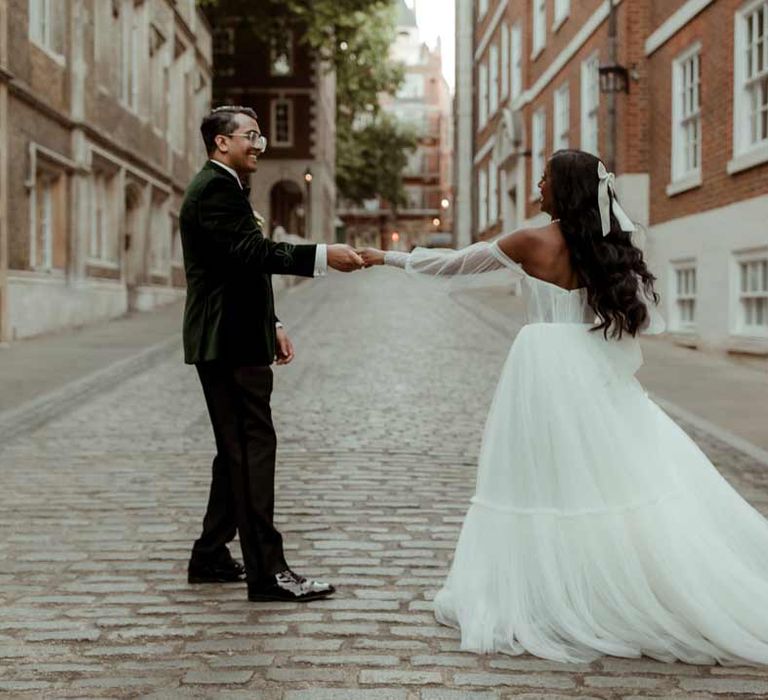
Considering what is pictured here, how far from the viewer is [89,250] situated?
1980cm

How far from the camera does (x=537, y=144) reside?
24.8 m

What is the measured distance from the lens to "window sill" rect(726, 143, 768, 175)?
12308 millimetres

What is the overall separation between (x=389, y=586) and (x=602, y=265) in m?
1.68

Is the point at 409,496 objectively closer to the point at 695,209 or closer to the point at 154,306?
the point at 695,209

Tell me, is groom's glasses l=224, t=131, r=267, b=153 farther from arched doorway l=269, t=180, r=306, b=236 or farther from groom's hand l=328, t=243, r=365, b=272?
arched doorway l=269, t=180, r=306, b=236

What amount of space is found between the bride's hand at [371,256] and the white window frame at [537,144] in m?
19.9

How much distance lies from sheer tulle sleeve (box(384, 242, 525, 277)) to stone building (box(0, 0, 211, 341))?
1195cm

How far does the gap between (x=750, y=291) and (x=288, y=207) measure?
1643 inches

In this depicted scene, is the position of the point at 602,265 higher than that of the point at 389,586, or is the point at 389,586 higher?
the point at 602,265

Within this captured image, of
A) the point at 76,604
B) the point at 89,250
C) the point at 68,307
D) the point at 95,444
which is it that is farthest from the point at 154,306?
the point at 76,604

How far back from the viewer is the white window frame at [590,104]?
19.3 metres

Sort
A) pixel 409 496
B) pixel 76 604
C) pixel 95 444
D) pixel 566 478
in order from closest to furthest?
pixel 566 478 → pixel 76 604 → pixel 409 496 → pixel 95 444

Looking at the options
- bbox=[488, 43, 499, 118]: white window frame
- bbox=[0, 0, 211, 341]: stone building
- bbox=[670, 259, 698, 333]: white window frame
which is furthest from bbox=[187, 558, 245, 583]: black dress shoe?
bbox=[488, 43, 499, 118]: white window frame

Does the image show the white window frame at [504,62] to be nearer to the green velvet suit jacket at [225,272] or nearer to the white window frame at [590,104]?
the white window frame at [590,104]
